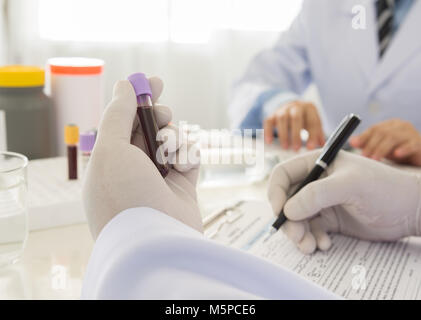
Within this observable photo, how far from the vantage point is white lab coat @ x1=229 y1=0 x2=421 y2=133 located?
1254mm

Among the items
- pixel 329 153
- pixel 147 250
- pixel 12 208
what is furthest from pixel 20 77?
pixel 147 250

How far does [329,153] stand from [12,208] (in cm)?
37

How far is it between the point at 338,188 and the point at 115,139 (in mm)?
282

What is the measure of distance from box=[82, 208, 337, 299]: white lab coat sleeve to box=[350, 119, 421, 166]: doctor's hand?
2.16 feet

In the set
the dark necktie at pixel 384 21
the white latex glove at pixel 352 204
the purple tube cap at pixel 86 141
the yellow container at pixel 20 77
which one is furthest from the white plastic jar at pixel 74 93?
the dark necktie at pixel 384 21

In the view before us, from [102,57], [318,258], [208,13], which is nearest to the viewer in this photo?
[318,258]

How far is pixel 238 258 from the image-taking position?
1.05 ft

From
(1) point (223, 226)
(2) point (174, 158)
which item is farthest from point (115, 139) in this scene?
(1) point (223, 226)

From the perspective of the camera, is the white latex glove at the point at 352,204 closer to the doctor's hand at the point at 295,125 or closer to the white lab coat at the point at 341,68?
the doctor's hand at the point at 295,125

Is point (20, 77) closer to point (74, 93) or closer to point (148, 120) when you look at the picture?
point (74, 93)

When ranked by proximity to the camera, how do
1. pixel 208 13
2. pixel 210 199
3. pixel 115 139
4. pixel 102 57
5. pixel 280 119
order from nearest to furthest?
pixel 115 139 → pixel 210 199 → pixel 280 119 → pixel 102 57 → pixel 208 13

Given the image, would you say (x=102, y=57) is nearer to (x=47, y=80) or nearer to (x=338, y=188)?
(x=47, y=80)

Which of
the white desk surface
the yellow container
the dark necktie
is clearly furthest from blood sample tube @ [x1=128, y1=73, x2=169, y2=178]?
the dark necktie

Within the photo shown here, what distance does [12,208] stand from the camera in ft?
1.85
